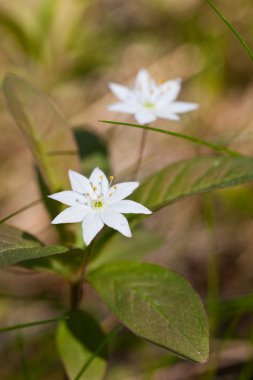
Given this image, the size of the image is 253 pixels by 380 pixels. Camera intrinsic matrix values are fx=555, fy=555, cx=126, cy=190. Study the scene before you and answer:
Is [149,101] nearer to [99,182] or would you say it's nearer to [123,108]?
[123,108]

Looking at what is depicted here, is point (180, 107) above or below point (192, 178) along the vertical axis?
above

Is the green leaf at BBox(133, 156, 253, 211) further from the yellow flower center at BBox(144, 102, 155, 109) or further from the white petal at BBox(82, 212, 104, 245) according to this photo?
the yellow flower center at BBox(144, 102, 155, 109)

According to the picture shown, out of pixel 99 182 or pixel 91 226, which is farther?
pixel 99 182

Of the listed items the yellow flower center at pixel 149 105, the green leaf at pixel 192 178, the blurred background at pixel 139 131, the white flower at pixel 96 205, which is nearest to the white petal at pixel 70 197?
the white flower at pixel 96 205

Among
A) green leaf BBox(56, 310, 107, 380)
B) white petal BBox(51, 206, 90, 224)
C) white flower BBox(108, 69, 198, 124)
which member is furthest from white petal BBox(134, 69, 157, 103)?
green leaf BBox(56, 310, 107, 380)

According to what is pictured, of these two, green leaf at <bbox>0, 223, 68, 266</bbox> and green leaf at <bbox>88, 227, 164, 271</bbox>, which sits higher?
green leaf at <bbox>0, 223, 68, 266</bbox>

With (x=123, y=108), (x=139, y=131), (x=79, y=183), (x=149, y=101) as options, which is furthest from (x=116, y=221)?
(x=139, y=131)

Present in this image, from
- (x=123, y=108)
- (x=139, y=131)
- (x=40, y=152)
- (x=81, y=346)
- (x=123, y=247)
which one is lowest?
(x=81, y=346)
